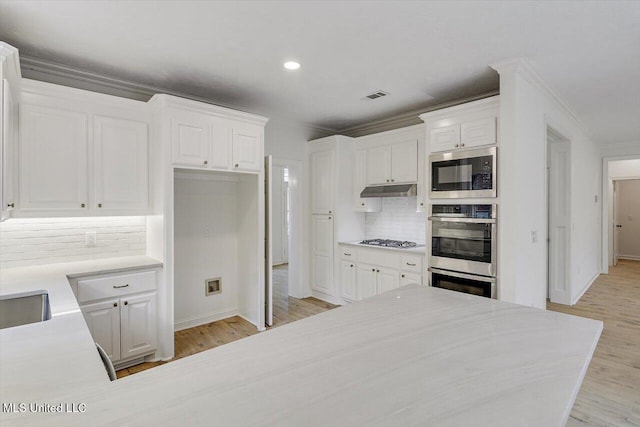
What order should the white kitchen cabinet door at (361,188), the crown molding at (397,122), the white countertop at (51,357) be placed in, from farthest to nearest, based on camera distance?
the white kitchen cabinet door at (361,188)
the crown molding at (397,122)
the white countertop at (51,357)

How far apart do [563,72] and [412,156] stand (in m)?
1.60

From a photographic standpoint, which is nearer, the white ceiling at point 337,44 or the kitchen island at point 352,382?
the kitchen island at point 352,382

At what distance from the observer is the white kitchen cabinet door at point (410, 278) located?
3.66 meters

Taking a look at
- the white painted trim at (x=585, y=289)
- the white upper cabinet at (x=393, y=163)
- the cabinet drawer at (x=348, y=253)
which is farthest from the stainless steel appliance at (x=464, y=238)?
the white painted trim at (x=585, y=289)

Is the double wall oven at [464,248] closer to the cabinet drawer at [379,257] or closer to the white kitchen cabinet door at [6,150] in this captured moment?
the cabinet drawer at [379,257]

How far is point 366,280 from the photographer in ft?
13.9

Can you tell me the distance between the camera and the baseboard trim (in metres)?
3.69

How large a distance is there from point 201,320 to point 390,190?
2.77 m

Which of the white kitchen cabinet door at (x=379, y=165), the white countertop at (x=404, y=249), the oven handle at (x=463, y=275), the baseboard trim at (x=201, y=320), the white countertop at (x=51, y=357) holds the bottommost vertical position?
the baseboard trim at (x=201, y=320)

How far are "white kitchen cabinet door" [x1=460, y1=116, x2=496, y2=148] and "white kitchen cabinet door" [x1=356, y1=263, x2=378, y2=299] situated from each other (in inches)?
71.8

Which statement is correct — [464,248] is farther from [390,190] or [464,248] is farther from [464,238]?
[390,190]

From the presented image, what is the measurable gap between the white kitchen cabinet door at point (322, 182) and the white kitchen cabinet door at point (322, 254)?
0.15 m

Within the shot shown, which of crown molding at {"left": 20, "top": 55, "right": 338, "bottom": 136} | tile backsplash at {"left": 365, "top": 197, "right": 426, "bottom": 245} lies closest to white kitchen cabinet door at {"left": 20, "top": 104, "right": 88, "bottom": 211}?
crown molding at {"left": 20, "top": 55, "right": 338, "bottom": 136}

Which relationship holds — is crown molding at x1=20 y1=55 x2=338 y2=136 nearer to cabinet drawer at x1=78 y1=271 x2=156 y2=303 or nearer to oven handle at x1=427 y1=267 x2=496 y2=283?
cabinet drawer at x1=78 y1=271 x2=156 y2=303
